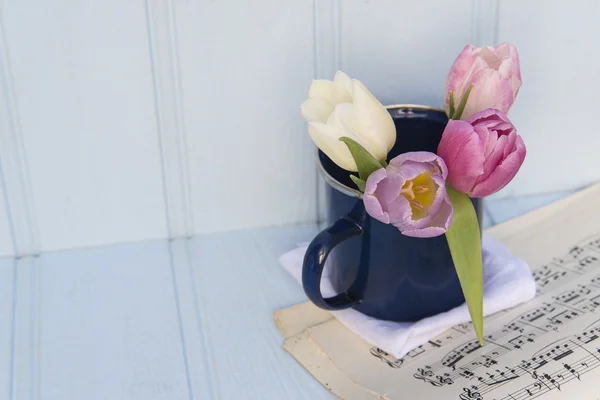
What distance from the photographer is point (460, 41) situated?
696 millimetres

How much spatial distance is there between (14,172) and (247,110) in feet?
0.74

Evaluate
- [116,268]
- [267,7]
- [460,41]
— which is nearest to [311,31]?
[267,7]

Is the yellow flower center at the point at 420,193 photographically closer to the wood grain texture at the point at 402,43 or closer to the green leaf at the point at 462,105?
the green leaf at the point at 462,105

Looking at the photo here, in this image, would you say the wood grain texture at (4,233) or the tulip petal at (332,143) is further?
the wood grain texture at (4,233)

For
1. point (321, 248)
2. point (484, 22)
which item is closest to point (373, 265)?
point (321, 248)

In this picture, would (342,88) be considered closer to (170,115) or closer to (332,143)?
(332,143)

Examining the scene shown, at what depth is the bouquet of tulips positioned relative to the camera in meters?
0.48

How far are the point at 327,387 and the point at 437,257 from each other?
0.13 m

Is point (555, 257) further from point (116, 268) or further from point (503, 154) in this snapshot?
point (116, 268)

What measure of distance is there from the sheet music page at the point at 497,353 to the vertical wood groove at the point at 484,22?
0.22 meters

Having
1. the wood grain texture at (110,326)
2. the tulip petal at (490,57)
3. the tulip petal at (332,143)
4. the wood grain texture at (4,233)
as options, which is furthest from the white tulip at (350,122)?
the wood grain texture at (4,233)

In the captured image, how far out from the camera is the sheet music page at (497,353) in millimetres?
510

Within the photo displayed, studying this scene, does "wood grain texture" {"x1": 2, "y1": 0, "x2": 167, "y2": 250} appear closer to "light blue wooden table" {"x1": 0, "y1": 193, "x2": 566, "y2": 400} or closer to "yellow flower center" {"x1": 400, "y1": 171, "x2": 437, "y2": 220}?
"light blue wooden table" {"x1": 0, "y1": 193, "x2": 566, "y2": 400}

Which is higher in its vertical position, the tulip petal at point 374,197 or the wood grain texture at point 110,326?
the tulip petal at point 374,197
